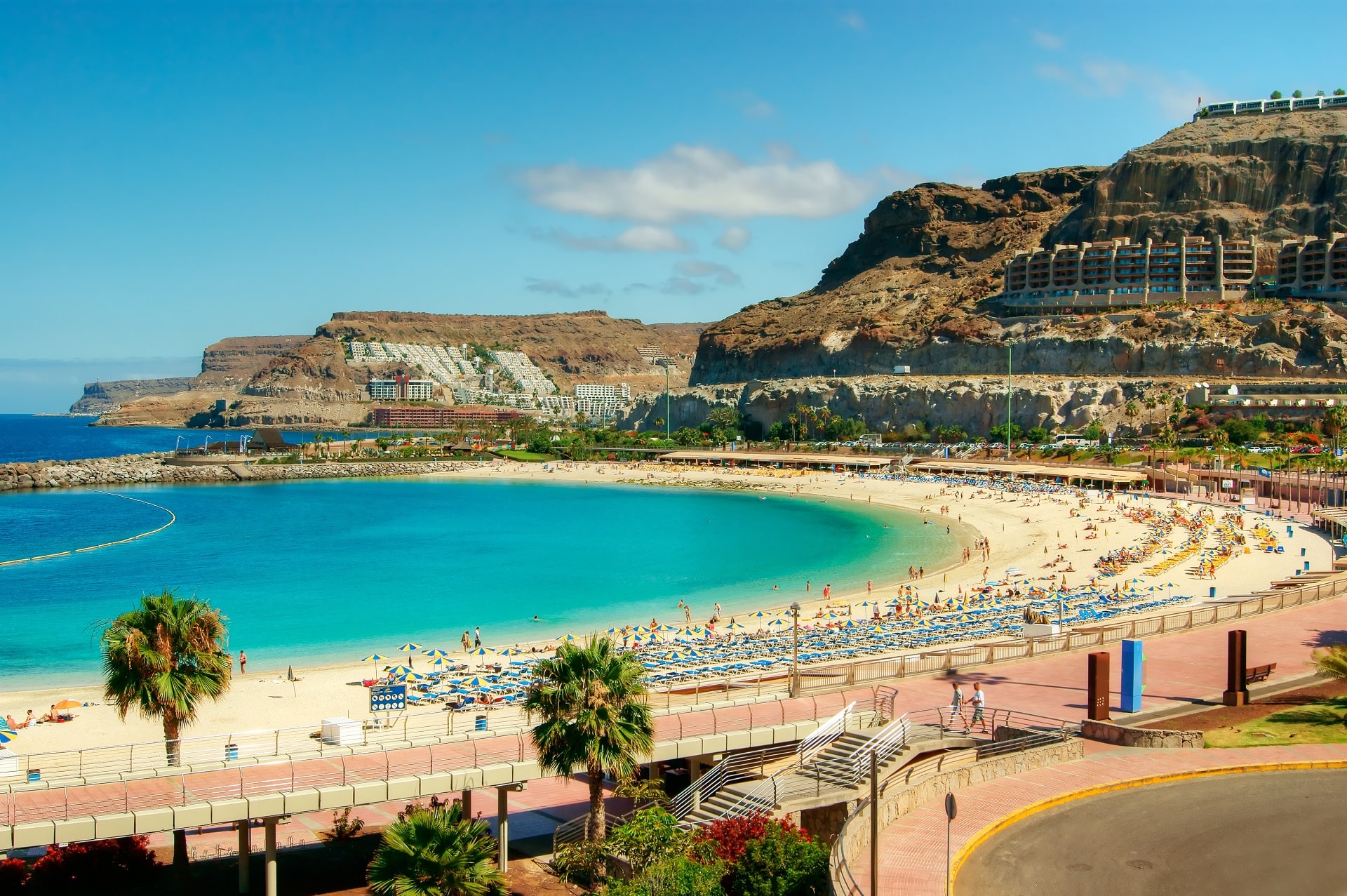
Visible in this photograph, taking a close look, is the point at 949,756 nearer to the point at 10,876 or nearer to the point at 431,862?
the point at 431,862

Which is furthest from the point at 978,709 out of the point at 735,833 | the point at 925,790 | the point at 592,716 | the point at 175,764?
the point at 175,764

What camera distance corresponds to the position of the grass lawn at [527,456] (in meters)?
115

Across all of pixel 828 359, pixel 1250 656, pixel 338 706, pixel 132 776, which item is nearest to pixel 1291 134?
pixel 828 359

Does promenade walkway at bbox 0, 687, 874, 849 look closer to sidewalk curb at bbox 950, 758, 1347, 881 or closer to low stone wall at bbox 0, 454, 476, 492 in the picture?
sidewalk curb at bbox 950, 758, 1347, 881

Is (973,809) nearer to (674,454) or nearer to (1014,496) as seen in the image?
(1014,496)

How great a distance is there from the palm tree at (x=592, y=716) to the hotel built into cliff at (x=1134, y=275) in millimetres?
99211

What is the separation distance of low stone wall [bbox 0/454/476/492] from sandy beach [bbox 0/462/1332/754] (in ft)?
70.6

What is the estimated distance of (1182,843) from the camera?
12.4 m

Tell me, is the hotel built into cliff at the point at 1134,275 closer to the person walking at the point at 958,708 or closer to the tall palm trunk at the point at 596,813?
the person walking at the point at 958,708

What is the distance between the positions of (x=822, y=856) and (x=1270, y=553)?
3871 centimetres

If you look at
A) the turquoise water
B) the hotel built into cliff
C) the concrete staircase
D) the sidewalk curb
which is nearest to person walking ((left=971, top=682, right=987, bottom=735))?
the concrete staircase

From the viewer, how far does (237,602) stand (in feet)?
137

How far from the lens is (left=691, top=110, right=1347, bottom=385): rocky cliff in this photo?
90750mm

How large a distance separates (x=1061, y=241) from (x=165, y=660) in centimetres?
11469
